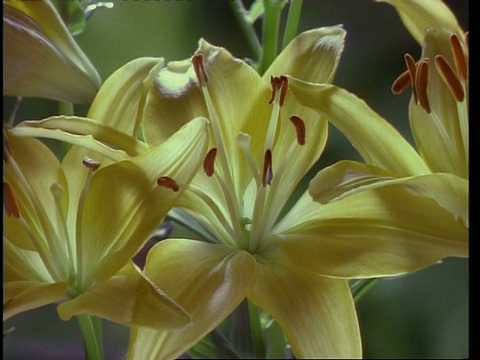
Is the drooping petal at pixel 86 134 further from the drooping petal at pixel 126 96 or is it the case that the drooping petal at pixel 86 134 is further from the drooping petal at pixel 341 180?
the drooping petal at pixel 341 180

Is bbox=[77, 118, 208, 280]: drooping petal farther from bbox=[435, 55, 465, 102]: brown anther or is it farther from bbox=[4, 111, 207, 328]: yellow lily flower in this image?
bbox=[435, 55, 465, 102]: brown anther

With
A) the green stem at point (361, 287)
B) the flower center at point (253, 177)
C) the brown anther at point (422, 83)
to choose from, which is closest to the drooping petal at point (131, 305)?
the flower center at point (253, 177)

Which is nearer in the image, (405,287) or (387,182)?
(387,182)

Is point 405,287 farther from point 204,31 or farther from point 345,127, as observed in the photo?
point 204,31

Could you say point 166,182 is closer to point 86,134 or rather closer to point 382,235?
point 86,134

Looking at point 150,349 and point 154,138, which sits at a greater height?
point 154,138
